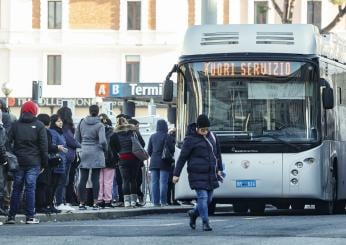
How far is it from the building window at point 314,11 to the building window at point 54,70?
14.6m

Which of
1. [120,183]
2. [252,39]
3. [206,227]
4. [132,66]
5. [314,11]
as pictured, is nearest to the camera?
[206,227]

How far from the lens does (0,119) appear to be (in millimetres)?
23156

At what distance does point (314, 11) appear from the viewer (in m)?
87.9

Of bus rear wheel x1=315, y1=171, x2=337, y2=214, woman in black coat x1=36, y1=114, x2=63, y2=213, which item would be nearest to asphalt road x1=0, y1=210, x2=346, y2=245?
woman in black coat x1=36, y1=114, x2=63, y2=213

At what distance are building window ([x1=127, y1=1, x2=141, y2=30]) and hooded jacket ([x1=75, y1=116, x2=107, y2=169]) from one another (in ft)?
197

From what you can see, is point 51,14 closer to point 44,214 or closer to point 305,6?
point 305,6

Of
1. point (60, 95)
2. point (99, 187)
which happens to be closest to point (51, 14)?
point (60, 95)

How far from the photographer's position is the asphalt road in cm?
1914

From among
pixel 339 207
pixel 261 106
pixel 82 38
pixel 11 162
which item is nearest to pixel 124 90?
pixel 339 207

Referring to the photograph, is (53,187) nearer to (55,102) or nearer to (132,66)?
(55,102)

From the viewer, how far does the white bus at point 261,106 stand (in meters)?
26.8

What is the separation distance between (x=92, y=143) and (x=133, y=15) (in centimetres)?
6108

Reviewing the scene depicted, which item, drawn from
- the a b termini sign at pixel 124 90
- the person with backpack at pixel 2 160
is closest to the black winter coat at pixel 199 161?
the person with backpack at pixel 2 160

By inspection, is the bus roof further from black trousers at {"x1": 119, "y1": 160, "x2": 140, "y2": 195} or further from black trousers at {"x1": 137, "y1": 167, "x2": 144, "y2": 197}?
black trousers at {"x1": 137, "y1": 167, "x2": 144, "y2": 197}
